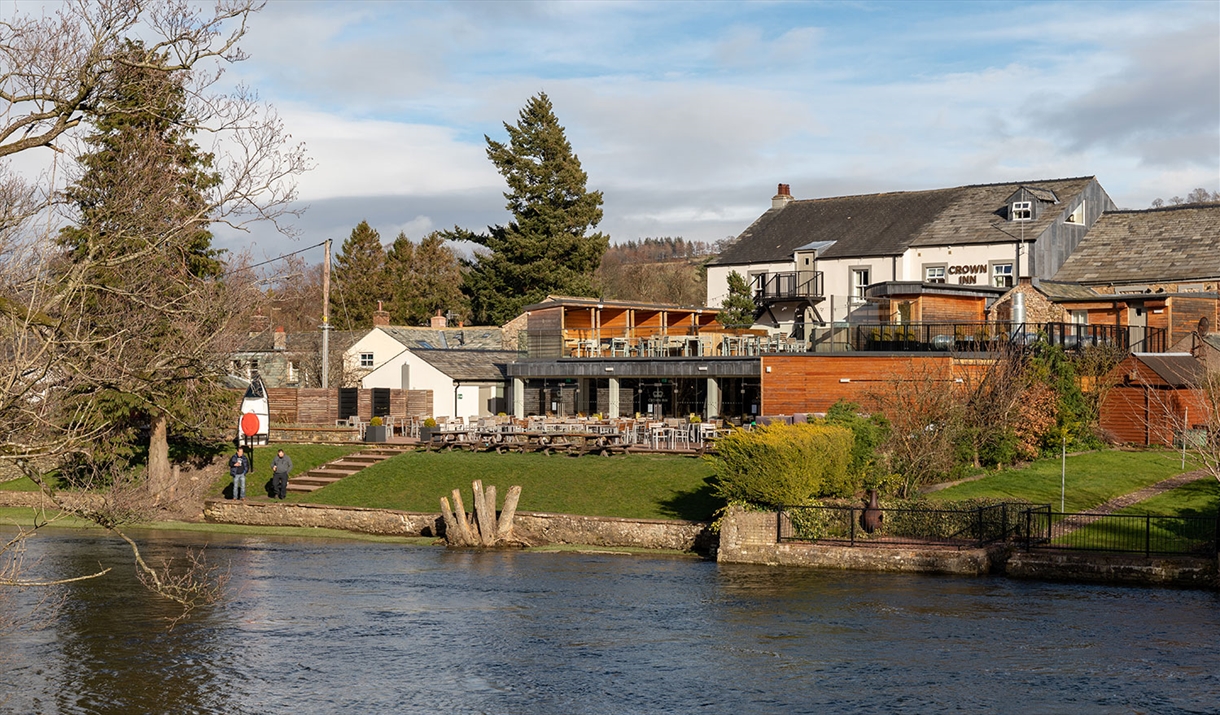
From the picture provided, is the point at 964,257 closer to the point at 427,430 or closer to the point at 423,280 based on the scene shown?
the point at 427,430

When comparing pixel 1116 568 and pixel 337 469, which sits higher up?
pixel 337 469

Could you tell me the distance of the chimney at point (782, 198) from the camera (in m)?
70.9

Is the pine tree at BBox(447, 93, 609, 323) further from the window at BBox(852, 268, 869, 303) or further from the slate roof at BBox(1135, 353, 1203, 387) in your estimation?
the slate roof at BBox(1135, 353, 1203, 387)

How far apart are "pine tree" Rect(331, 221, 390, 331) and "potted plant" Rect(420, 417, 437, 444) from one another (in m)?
38.5

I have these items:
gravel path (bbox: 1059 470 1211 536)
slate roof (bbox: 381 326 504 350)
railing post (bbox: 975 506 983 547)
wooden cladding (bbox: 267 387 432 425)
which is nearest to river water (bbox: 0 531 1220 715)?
railing post (bbox: 975 506 983 547)

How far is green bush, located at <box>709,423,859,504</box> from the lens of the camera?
27641 millimetres

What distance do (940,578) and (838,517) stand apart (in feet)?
11.9

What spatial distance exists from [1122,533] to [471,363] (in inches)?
1358

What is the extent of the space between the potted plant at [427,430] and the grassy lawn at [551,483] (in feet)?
8.53

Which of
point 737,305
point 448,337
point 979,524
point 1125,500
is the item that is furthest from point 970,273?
point 979,524

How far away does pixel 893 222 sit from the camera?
62531 millimetres

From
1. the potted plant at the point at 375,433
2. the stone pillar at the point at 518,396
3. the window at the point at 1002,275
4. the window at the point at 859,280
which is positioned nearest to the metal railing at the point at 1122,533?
the potted plant at the point at 375,433

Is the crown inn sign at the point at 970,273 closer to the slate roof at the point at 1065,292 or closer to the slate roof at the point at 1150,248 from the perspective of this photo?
the slate roof at the point at 1150,248

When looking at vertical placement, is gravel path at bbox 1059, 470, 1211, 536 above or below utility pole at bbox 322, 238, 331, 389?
below
